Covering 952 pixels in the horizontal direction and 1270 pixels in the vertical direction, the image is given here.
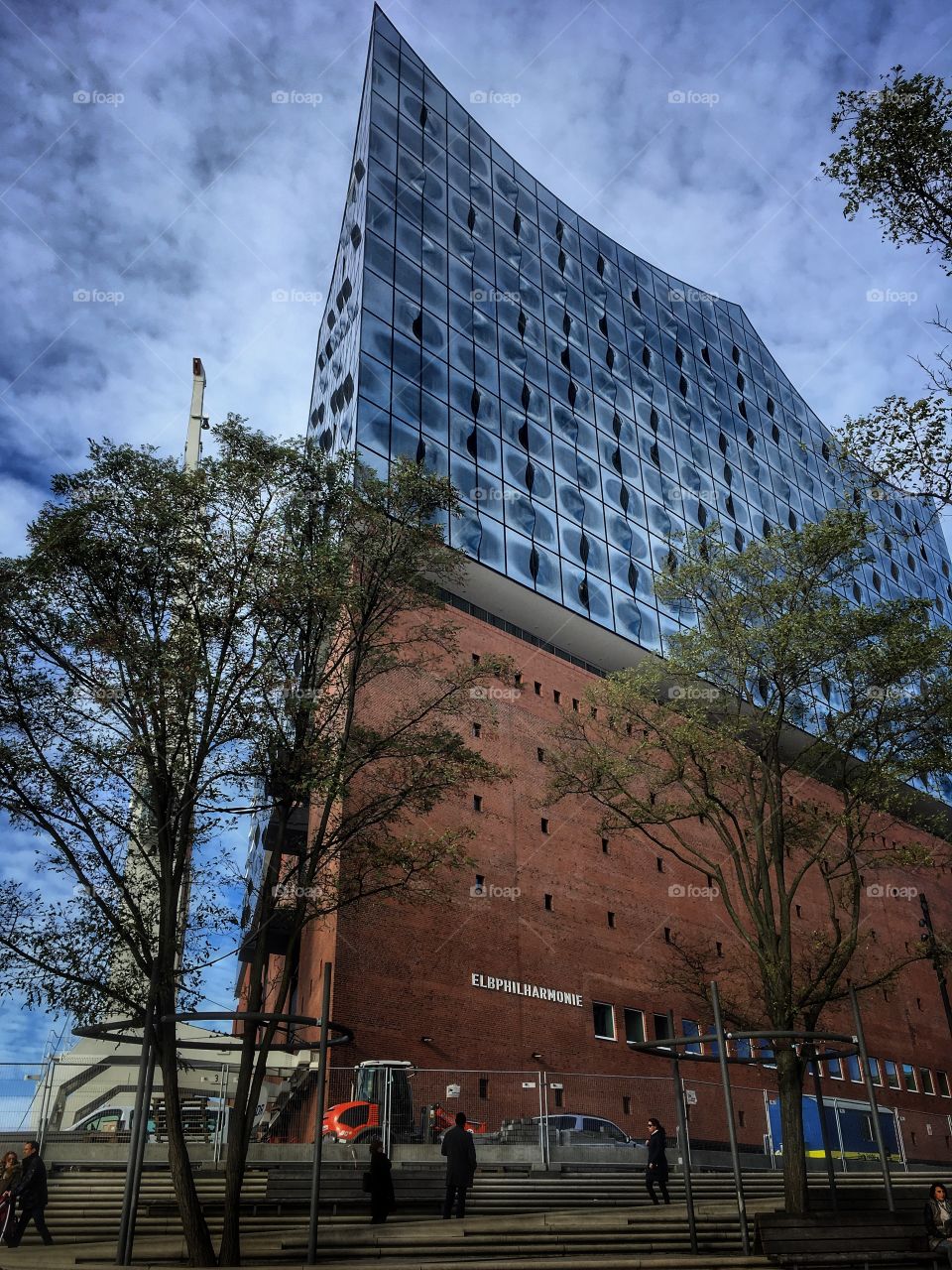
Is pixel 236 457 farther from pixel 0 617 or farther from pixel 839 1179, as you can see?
pixel 839 1179

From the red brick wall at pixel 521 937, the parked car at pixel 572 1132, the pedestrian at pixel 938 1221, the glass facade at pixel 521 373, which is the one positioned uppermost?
the glass facade at pixel 521 373

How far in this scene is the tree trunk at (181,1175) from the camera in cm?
1270

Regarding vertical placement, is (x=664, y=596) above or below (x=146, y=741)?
above

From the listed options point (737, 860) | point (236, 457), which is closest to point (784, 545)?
point (737, 860)

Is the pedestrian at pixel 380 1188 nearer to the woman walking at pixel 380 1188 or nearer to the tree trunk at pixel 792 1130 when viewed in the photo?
the woman walking at pixel 380 1188

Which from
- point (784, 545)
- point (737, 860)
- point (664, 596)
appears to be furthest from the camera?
point (664, 596)

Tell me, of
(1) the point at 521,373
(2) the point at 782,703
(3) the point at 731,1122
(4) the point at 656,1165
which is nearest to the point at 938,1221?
(3) the point at 731,1122

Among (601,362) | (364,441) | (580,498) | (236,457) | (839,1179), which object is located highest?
(601,362)

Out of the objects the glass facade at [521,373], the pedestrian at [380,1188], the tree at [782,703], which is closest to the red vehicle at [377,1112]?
the pedestrian at [380,1188]

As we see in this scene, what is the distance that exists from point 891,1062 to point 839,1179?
88.6 feet

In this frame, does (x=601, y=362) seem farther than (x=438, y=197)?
Yes

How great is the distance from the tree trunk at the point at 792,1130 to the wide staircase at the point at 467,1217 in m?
0.83

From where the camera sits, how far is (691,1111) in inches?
1309

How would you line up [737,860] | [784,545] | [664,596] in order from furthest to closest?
1. [664,596]
2. [784,545]
3. [737,860]
